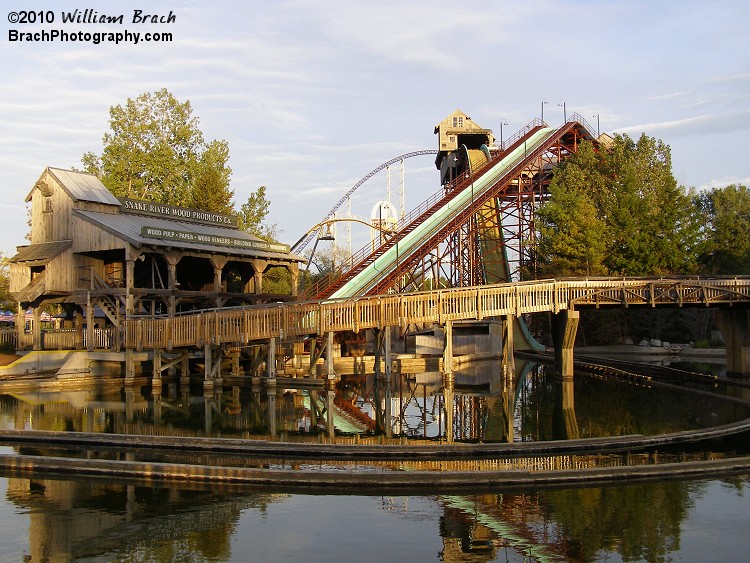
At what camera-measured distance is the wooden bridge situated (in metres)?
32.7

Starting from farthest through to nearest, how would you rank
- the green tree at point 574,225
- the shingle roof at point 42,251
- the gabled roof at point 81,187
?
the green tree at point 574,225
the gabled roof at point 81,187
the shingle roof at point 42,251

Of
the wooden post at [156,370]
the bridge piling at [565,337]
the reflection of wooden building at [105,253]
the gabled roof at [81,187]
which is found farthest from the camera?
the gabled roof at [81,187]

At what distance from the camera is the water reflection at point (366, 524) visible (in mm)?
11492

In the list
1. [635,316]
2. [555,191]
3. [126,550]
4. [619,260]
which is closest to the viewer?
[126,550]

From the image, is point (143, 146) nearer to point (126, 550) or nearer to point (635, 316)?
point (635, 316)

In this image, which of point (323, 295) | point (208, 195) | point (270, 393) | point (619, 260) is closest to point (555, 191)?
point (619, 260)

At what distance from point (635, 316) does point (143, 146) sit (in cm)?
4049

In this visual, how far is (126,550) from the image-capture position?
11664mm

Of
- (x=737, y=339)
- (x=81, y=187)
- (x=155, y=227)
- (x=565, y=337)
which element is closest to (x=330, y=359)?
(x=565, y=337)

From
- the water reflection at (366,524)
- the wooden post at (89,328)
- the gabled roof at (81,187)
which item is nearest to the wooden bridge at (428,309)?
the wooden post at (89,328)

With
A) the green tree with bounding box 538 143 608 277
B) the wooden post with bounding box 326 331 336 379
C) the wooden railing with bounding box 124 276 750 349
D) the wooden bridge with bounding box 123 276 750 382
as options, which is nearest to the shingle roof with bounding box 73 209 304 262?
the wooden bridge with bounding box 123 276 750 382

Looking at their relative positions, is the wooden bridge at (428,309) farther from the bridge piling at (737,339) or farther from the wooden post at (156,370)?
the wooden post at (156,370)

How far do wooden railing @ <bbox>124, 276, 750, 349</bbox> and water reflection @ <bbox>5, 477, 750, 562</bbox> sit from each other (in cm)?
1757

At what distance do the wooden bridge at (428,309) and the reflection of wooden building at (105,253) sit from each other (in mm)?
3961
